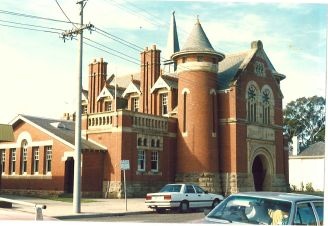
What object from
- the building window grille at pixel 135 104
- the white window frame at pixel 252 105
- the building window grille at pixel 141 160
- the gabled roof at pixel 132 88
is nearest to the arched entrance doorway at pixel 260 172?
the white window frame at pixel 252 105

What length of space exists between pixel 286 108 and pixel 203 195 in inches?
1933

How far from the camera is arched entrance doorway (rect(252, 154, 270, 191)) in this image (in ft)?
138

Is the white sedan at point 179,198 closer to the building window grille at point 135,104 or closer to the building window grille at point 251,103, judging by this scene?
the building window grille at point 251,103

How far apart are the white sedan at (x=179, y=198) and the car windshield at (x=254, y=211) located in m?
13.7

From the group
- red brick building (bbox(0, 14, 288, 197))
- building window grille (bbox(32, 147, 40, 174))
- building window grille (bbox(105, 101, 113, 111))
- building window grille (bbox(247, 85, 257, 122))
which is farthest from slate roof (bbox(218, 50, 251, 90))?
building window grille (bbox(32, 147, 40, 174))

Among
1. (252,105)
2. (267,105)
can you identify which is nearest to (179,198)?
(252,105)

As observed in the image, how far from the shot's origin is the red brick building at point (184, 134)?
33406mm

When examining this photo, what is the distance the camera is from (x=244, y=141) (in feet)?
126

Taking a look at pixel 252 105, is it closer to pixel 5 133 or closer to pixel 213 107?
pixel 213 107

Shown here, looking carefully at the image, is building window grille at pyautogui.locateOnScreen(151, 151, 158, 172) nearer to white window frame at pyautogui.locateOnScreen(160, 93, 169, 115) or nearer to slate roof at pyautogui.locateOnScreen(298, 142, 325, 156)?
white window frame at pyautogui.locateOnScreen(160, 93, 169, 115)

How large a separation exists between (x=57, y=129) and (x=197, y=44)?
40.6 feet

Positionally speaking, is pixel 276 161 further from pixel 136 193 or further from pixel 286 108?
pixel 286 108

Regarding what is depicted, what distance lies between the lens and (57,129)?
35.9 meters

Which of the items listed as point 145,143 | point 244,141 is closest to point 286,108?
point 244,141
